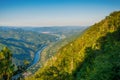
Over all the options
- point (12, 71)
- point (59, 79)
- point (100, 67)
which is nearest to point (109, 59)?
point (100, 67)

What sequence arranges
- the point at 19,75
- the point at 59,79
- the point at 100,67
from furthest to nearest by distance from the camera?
1. the point at 59,79
2. the point at 19,75
3. the point at 100,67

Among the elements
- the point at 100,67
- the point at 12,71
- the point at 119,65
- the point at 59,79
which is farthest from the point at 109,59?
the point at 59,79

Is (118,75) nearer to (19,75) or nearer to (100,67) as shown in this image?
(100,67)

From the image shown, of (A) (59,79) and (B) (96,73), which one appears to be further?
(A) (59,79)

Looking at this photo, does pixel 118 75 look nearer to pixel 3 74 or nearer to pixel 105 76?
pixel 105 76

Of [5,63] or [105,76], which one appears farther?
[5,63]

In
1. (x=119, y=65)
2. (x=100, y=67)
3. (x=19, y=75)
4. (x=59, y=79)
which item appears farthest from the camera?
(x=59, y=79)

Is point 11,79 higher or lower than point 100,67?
lower

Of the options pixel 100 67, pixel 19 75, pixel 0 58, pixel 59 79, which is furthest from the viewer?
pixel 59 79

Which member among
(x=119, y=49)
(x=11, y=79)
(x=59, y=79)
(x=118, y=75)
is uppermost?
(x=119, y=49)
